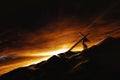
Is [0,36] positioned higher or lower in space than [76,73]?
higher

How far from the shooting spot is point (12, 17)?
2.83m

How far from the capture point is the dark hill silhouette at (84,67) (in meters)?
3.00

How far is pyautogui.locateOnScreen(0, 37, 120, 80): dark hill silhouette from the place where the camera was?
300 cm

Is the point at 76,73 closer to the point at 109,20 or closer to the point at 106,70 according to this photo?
the point at 106,70

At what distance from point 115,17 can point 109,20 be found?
5.3 inches

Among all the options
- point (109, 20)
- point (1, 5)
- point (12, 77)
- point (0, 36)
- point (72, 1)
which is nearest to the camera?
point (1, 5)

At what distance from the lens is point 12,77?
387 cm

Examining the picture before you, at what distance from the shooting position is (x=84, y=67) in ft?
10.4

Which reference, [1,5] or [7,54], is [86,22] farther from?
Answer: [7,54]

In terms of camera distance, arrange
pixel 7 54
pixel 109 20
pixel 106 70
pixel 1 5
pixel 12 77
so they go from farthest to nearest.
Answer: pixel 7 54 < pixel 12 77 < pixel 109 20 < pixel 106 70 < pixel 1 5

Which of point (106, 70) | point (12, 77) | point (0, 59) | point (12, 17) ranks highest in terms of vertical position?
point (12, 17)

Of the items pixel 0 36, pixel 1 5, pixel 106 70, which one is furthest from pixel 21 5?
pixel 106 70

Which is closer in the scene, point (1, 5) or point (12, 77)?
point (1, 5)

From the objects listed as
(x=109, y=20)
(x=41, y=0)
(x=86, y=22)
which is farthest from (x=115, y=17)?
(x=41, y=0)
